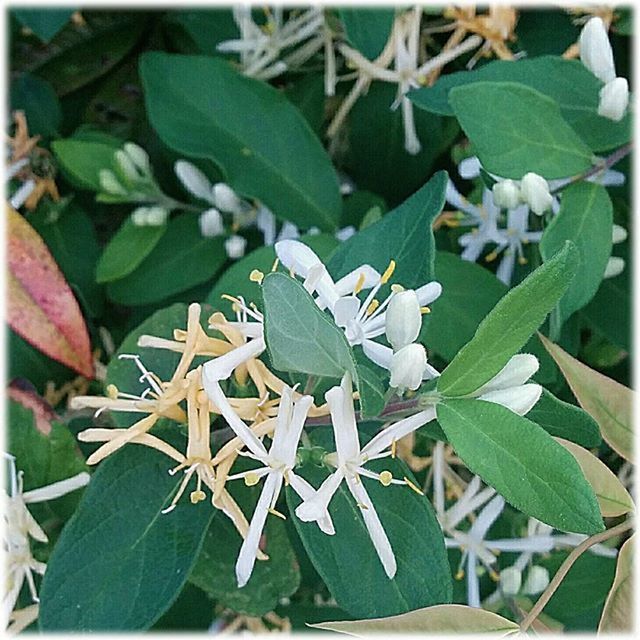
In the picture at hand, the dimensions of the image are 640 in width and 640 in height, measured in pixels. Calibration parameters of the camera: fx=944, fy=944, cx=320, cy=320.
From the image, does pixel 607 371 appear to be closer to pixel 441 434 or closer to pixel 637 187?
pixel 637 187

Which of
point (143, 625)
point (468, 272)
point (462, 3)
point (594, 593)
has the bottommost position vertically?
point (594, 593)

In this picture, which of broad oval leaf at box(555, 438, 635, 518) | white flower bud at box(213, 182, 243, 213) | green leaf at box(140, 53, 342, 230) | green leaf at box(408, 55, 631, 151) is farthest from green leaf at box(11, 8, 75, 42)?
broad oval leaf at box(555, 438, 635, 518)

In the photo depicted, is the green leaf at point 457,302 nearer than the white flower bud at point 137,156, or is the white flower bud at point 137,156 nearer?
the green leaf at point 457,302

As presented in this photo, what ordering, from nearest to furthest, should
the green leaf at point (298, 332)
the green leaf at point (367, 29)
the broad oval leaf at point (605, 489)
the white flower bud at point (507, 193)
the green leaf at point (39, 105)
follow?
the green leaf at point (298, 332), the broad oval leaf at point (605, 489), the white flower bud at point (507, 193), the green leaf at point (367, 29), the green leaf at point (39, 105)

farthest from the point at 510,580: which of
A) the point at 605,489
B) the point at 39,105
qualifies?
the point at 39,105

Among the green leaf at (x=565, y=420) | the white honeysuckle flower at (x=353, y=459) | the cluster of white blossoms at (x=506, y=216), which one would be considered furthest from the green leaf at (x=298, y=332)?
the cluster of white blossoms at (x=506, y=216)

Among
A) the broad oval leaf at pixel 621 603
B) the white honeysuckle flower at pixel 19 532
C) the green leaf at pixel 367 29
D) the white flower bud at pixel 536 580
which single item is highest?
the green leaf at pixel 367 29

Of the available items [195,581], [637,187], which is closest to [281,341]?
[195,581]

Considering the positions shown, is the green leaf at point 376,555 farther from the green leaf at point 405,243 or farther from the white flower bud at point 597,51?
the white flower bud at point 597,51
